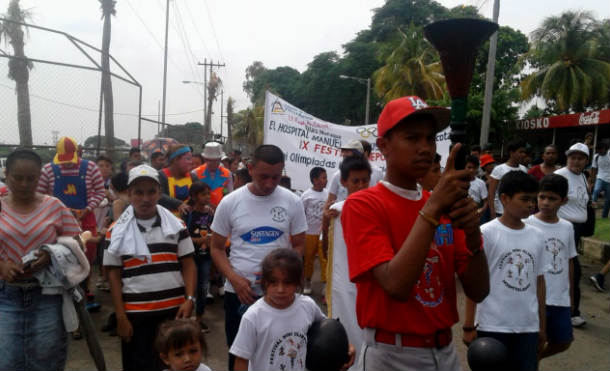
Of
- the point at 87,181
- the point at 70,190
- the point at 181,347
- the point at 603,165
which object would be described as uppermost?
the point at 603,165

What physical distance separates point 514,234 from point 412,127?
1877 millimetres

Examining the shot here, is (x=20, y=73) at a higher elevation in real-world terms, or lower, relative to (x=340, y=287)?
higher

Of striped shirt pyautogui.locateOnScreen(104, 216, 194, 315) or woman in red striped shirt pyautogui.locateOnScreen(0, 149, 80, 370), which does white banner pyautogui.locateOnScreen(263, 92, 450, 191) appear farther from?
woman in red striped shirt pyautogui.locateOnScreen(0, 149, 80, 370)

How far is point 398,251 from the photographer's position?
1.66 metres

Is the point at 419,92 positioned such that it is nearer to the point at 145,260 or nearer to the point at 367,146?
the point at 367,146

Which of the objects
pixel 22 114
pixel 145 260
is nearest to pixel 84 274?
pixel 145 260

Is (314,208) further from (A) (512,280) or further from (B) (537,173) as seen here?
(A) (512,280)

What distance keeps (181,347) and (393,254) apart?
56.9 inches

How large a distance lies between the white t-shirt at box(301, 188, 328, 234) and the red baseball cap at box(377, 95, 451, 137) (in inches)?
191

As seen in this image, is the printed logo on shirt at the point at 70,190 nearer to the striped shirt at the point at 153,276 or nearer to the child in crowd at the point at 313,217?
the striped shirt at the point at 153,276

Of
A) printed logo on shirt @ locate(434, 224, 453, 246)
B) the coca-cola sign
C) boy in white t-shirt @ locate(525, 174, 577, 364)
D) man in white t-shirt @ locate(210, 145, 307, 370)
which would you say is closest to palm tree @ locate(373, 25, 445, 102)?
the coca-cola sign

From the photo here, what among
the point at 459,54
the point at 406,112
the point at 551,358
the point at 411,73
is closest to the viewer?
the point at 459,54

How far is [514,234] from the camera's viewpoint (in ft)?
10.6

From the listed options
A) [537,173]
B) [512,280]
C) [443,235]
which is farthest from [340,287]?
[537,173]
